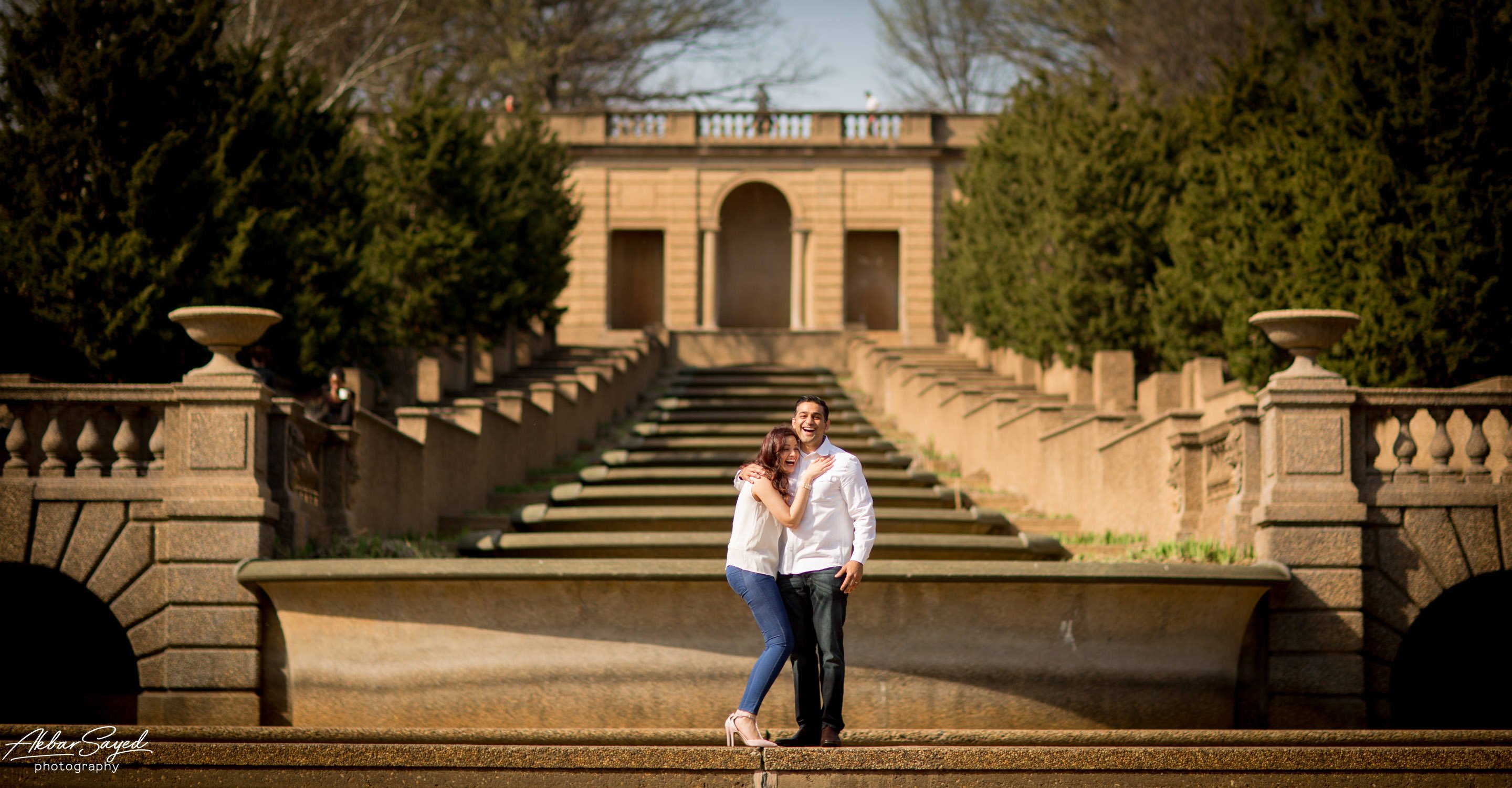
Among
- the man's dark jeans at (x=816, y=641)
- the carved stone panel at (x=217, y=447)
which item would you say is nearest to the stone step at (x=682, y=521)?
the carved stone panel at (x=217, y=447)

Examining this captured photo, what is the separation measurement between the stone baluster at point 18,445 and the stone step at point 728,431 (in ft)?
33.4

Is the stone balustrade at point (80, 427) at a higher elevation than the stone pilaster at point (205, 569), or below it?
higher

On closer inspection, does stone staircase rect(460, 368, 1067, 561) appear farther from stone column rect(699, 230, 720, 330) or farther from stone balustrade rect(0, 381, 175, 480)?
stone column rect(699, 230, 720, 330)

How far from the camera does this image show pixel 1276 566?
11.1 metres

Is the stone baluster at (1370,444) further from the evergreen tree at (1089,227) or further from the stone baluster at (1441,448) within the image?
the evergreen tree at (1089,227)

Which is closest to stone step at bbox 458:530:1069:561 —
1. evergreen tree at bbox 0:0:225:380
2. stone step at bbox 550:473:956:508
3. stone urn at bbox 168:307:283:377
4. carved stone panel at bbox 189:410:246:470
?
stone step at bbox 550:473:956:508

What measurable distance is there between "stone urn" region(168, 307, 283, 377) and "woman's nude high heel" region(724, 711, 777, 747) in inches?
203

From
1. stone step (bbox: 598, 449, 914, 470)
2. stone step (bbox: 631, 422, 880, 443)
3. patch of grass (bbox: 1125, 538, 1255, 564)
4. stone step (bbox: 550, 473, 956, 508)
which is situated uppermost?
stone step (bbox: 631, 422, 880, 443)

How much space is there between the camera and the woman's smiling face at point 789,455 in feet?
27.1

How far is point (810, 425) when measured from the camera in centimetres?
834

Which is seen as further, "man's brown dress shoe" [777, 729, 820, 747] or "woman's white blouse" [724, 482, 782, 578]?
"man's brown dress shoe" [777, 729, 820, 747]

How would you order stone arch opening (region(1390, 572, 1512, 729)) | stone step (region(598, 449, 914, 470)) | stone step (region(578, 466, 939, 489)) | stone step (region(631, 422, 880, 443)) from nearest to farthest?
stone arch opening (region(1390, 572, 1512, 729))
stone step (region(578, 466, 939, 489))
stone step (region(598, 449, 914, 470))
stone step (region(631, 422, 880, 443))

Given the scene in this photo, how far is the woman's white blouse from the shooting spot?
8.20 m

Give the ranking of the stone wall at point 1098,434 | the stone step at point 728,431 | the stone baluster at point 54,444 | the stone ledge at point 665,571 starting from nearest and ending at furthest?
the stone ledge at point 665,571 < the stone baluster at point 54,444 < the stone wall at point 1098,434 < the stone step at point 728,431
